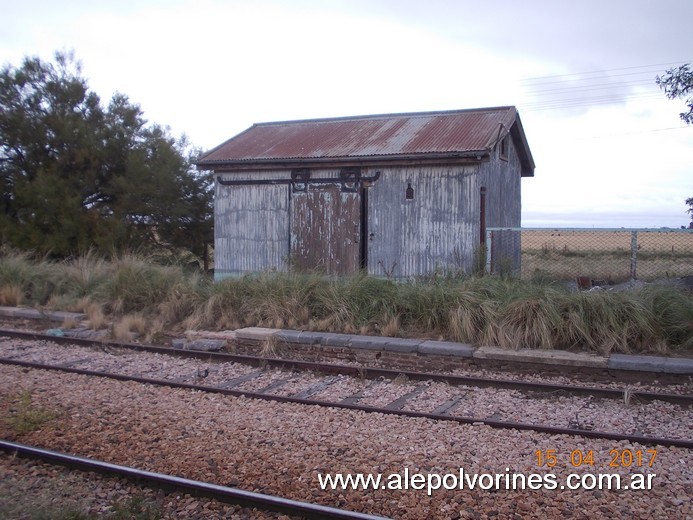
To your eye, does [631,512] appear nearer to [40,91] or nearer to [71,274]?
[71,274]

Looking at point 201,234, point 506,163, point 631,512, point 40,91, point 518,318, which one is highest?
point 40,91

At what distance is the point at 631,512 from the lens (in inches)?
169

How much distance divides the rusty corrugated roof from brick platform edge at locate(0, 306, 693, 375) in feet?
17.9

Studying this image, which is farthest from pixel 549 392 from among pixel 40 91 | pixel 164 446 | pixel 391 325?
pixel 40 91

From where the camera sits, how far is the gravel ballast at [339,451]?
176 inches

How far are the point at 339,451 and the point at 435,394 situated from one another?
2.29 m

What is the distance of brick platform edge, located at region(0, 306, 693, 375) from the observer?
798cm

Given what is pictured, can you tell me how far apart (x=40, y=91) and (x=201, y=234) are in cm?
693

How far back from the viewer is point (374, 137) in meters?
15.5

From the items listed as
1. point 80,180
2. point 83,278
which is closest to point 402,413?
point 83,278

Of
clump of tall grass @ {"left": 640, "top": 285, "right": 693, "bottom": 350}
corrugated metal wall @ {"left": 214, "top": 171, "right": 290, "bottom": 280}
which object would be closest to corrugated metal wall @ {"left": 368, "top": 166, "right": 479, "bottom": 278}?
corrugated metal wall @ {"left": 214, "top": 171, "right": 290, "bottom": 280}
